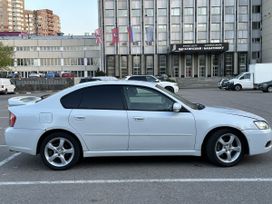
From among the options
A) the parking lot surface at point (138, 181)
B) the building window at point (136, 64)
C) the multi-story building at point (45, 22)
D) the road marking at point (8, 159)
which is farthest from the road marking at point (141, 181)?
the multi-story building at point (45, 22)

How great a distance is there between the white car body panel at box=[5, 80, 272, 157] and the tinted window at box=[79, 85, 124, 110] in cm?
12

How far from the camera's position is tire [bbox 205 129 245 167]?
5.59m

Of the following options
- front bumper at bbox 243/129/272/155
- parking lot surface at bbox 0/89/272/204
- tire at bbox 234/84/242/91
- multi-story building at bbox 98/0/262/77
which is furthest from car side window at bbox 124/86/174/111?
multi-story building at bbox 98/0/262/77

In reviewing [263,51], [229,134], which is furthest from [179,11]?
[229,134]

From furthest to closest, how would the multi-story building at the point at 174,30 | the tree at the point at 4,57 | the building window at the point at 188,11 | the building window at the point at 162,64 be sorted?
the building window at the point at 162,64
the building window at the point at 188,11
the multi-story building at the point at 174,30
the tree at the point at 4,57

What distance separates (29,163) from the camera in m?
6.09

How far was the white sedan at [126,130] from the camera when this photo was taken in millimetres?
5527

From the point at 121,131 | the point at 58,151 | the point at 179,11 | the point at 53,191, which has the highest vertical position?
the point at 179,11

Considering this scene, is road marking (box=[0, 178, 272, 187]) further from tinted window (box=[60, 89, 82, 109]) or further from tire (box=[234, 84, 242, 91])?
tire (box=[234, 84, 242, 91])

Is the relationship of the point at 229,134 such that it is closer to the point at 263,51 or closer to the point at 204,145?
the point at 204,145

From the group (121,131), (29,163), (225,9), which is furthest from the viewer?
(225,9)

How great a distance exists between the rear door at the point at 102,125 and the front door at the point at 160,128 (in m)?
0.16

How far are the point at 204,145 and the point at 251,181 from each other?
1.08m

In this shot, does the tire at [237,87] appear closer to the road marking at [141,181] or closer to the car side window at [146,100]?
the car side window at [146,100]
